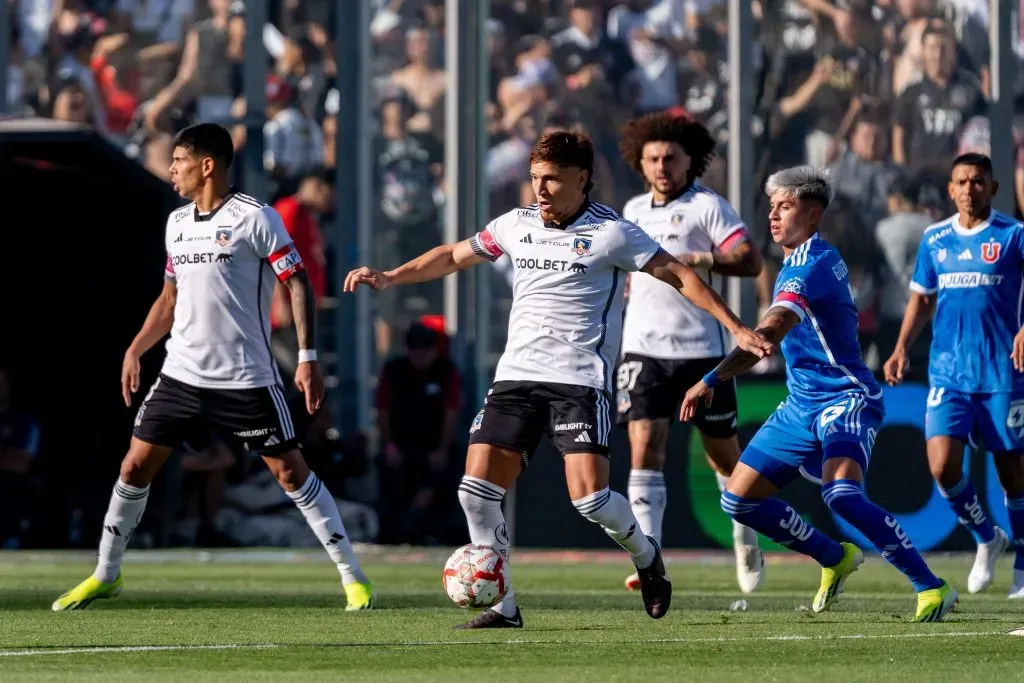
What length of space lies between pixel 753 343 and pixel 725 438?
280cm

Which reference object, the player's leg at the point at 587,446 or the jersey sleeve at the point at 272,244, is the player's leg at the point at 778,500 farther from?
the jersey sleeve at the point at 272,244

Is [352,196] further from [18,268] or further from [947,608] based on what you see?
[947,608]

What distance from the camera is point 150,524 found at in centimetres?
1631

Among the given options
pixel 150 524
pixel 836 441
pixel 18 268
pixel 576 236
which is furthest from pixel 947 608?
pixel 18 268

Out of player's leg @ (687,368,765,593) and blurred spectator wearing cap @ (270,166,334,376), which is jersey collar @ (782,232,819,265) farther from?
blurred spectator wearing cap @ (270,166,334,376)

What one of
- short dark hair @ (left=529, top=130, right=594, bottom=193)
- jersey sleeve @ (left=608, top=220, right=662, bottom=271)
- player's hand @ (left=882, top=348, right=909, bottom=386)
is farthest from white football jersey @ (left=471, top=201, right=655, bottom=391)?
player's hand @ (left=882, top=348, right=909, bottom=386)

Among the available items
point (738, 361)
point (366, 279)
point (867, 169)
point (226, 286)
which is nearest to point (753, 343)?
point (738, 361)

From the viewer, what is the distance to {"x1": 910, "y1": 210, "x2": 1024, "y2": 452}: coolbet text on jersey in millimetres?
10773

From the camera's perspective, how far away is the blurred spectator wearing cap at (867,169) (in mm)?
15648

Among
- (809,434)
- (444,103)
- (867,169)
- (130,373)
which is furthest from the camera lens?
(444,103)

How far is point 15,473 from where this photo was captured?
1602cm

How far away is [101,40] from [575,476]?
10616mm

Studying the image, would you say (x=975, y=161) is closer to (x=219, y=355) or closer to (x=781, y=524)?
(x=781, y=524)

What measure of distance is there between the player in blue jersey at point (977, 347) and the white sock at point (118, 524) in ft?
13.7
